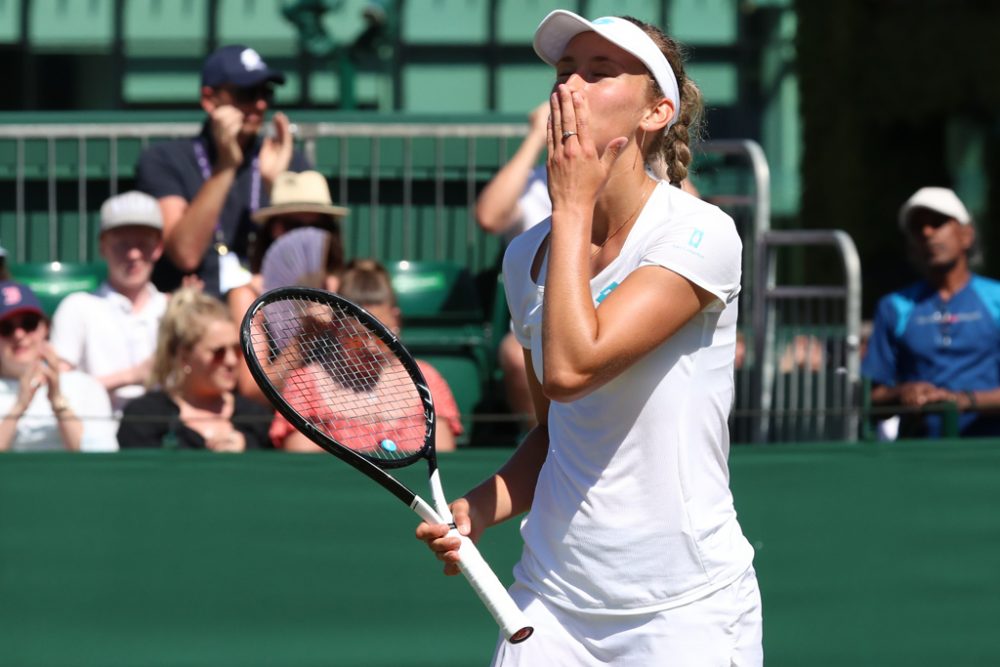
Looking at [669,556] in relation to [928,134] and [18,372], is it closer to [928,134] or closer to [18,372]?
[18,372]

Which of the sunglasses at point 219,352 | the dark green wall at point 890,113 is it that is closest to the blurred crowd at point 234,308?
the sunglasses at point 219,352

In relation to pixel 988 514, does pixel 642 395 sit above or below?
above

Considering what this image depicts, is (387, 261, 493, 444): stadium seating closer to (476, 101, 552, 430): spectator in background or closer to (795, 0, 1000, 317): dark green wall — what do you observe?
(476, 101, 552, 430): spectator in background

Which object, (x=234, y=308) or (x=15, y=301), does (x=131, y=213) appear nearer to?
(x=234, y=308)

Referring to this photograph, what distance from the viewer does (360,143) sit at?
7.46 m

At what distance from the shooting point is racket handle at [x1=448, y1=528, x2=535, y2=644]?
111 inches

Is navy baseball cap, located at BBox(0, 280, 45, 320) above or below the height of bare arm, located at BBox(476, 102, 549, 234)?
below

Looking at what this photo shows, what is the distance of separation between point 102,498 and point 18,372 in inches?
24.4

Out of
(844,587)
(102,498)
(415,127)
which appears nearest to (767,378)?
(844,587)

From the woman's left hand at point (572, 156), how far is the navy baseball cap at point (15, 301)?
3136mm

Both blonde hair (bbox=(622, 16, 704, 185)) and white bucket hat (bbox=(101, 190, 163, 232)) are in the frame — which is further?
white bucket hat (bbox=(101, 190, 163, 232))

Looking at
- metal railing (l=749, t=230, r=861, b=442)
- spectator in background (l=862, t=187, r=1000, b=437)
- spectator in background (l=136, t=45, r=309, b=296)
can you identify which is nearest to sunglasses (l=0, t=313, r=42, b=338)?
spectator in background (l=136, t=45, r=309, b=296)

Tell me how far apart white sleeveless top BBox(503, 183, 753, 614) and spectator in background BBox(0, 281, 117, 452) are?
228cm

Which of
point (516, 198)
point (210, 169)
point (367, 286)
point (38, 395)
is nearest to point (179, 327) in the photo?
point (38, 395)
